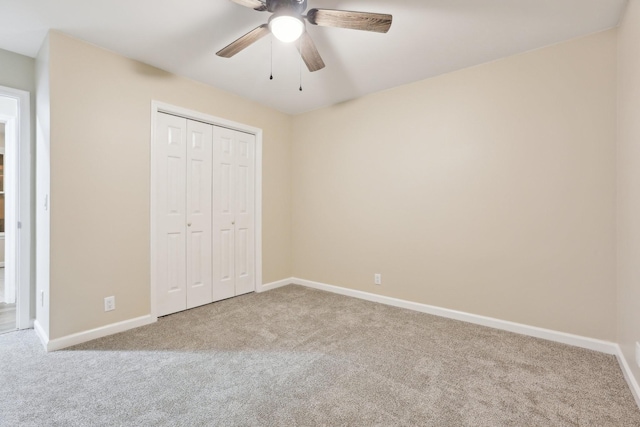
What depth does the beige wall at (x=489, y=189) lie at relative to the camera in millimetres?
2270

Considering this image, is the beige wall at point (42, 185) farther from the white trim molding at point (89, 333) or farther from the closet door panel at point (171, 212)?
the closet door panel at point (171, 212)

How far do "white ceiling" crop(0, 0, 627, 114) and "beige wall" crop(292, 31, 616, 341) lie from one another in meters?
0.29

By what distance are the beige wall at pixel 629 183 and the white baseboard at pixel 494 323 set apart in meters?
0.17

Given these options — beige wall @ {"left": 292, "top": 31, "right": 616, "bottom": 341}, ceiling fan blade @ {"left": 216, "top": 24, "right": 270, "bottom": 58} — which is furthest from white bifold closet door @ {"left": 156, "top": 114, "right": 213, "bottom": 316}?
beige wall @ {"left": 292, "top": 31, "right": 616, "bottom": 341}

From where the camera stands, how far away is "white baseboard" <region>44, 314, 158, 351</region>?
88.0 inches

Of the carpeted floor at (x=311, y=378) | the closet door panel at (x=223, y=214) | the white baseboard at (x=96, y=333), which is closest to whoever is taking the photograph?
the carpeted floor at (x=311, y=378)

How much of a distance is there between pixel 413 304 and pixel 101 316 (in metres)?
2.96

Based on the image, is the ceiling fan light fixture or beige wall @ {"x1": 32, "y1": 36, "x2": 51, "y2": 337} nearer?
the ceiling fan light fixture

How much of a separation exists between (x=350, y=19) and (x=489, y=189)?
195cm

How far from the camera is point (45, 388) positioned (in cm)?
178

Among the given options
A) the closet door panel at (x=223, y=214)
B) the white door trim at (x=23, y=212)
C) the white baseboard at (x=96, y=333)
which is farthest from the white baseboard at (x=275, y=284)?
the white door trim at (x=23, y=212)

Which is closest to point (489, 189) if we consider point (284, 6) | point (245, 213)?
point (284, 6)

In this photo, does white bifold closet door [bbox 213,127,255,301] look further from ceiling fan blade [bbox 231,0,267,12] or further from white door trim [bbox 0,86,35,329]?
ceiling fan blade [bbox 231,0,267,12]

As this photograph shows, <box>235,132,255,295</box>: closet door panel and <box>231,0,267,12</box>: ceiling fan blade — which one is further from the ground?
<box>231,0,267,12</box>: ceiling fan blade
